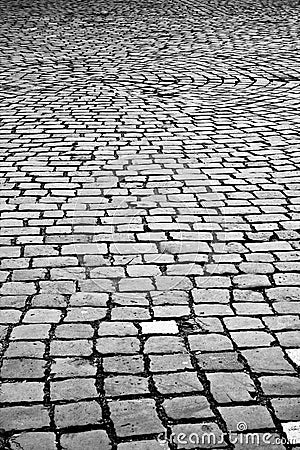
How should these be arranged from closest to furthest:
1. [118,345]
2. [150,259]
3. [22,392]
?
[22,392], [118,345], [150,259]

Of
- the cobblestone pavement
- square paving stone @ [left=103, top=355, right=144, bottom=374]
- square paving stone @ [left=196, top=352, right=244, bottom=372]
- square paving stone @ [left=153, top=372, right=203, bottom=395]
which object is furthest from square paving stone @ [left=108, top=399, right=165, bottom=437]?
square paving stone @ [left=196, top=352, right=244, bottom=372]

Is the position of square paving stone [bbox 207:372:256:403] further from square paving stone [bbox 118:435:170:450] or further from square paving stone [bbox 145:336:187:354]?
square paving stone [bbox 118:435:170:450]

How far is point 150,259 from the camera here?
191 inches

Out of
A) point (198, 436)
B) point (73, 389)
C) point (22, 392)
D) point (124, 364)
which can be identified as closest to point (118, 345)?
point (124, 364)

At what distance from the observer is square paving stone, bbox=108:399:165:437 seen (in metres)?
3.18

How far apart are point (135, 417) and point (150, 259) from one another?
1715 millimetres

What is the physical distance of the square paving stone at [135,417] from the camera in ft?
10.4

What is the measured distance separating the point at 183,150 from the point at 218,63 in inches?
182

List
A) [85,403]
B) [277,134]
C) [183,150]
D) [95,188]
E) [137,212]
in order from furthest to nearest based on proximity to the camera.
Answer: [277,134], [183,150], [95,188], [137,212], [85,403]

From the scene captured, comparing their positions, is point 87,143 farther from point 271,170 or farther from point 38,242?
point 38,242

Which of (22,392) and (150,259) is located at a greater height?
(22,392)

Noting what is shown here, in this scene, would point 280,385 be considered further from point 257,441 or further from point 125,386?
point 125,386

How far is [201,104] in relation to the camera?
29.8ft

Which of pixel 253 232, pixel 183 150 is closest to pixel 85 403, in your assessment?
pixel 253 232
